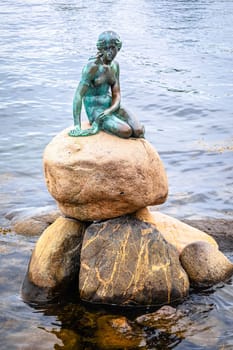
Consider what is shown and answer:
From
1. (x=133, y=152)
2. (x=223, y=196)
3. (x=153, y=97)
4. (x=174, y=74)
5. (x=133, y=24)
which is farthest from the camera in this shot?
(x=133, y=24)

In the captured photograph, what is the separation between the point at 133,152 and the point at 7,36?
20322 millimetres

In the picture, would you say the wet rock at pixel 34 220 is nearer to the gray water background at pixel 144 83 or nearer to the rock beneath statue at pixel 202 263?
the gray water background at pixel 144 83

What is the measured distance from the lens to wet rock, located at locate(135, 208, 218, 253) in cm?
816

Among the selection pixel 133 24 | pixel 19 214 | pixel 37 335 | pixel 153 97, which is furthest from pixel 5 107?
pixel 133 24

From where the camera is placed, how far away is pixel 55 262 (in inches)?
312

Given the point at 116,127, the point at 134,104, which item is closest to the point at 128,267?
the point at 116,127

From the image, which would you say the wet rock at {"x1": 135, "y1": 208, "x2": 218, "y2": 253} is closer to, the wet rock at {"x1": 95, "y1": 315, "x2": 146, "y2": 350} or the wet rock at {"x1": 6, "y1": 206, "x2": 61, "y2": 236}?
the wet rock at {"x1": 95, "y1": 315, "x2": 146, "y2": 350}

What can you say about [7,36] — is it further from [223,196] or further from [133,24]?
[223,196]

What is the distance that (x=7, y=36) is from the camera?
26734 millimetres

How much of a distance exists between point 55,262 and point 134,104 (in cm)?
1058

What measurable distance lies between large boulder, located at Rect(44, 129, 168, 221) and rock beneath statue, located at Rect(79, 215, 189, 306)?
26 centimetres

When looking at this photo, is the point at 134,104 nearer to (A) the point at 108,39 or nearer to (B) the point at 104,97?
(B) the point at 104,97

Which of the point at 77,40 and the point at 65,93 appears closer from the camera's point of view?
the point at 65,93

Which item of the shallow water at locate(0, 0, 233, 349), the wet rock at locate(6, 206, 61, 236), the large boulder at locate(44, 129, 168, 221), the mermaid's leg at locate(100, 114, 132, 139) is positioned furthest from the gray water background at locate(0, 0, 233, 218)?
the mermaid's leg at locate(100, 114, 132, 139)
